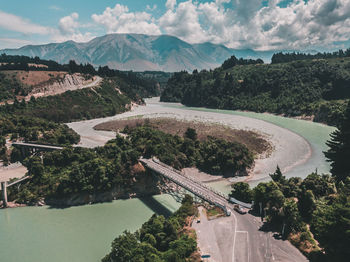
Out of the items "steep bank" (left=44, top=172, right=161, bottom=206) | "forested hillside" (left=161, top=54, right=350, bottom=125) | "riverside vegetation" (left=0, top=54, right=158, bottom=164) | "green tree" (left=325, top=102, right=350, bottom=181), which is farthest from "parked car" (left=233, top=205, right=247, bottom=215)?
"forested hillside" (left=161, top=54, right=350, bottom=125)

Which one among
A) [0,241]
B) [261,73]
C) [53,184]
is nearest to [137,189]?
[53,184]

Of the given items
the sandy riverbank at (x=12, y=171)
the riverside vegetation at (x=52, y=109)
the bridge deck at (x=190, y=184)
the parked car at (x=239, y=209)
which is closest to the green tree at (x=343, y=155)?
the parked car at (x=239, y=209)

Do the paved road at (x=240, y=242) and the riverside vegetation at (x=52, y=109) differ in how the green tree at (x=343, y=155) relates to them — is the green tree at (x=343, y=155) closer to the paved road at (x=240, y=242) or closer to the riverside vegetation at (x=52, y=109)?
the paved road at (x=240, y=242)

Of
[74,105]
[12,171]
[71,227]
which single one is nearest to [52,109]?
[74,105]

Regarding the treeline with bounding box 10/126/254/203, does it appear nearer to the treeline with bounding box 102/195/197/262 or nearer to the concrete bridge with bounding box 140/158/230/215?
the concrete bridge with bounding box 140/158/230/215

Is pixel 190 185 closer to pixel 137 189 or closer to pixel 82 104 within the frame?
pixel 137 189
